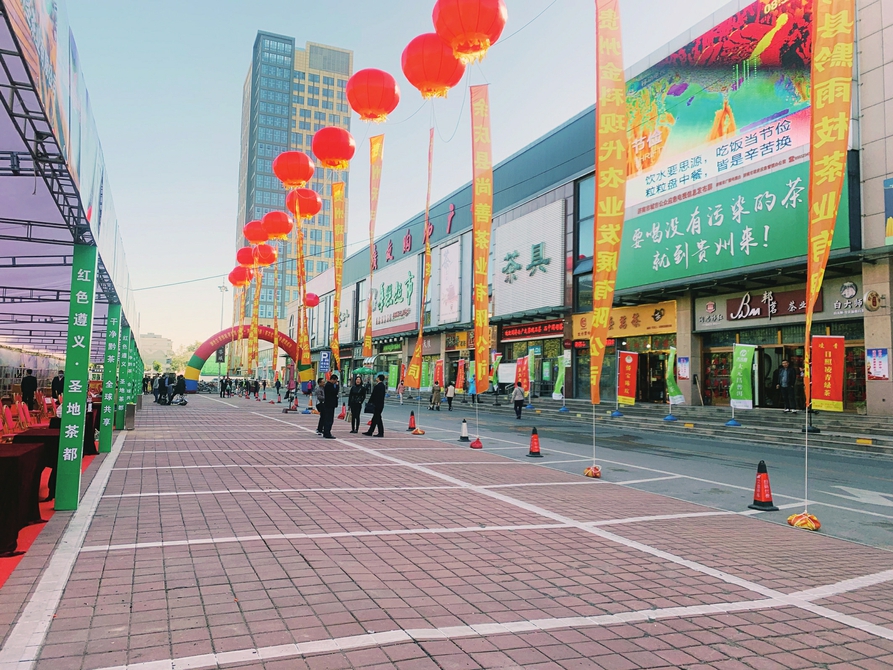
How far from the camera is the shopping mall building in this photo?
707 inches

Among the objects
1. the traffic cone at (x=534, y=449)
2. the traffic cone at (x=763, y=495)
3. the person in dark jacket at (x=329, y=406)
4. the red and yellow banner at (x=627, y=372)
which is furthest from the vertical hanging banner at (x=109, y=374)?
the red and yellow banner at (x=627, y=372)

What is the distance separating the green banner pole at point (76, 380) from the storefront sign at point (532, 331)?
26.9m

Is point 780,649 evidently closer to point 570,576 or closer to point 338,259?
point 570,576

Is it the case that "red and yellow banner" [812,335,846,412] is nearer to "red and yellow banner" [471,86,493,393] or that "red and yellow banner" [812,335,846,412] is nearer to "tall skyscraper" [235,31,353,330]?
"red and yellow banner" [471,86,493,393]

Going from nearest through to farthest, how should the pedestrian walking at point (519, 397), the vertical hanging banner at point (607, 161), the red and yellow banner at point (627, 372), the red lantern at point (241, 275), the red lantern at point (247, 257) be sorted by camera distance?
the vertical hanging banner at point (607, 161) < the red and yellow banner at point (627, 372) < the pedestrian walking at point (519, 397) < the red lantern at point (247, 257) < the red lantern at point (241, 275)

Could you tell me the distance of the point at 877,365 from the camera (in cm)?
1692

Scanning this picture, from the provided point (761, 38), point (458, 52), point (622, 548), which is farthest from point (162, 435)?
point (761, 38)

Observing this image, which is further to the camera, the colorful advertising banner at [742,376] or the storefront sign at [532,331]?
the storefront sign at [532,331]

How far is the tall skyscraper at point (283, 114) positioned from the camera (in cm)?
13100

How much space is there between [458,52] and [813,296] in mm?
7078

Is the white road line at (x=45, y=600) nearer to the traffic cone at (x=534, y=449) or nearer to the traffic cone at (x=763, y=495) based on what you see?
the traffic cone at (x=763, y=495)

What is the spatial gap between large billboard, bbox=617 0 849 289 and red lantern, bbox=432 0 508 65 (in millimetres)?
13634

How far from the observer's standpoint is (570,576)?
532 cm

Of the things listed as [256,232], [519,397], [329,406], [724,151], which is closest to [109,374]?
[329,406]
